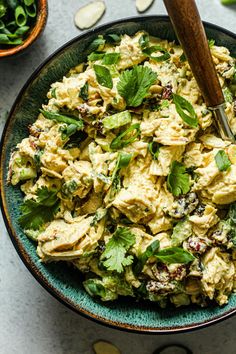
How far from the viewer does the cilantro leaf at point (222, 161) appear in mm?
2217

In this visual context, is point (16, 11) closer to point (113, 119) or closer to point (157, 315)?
point (113, 119)

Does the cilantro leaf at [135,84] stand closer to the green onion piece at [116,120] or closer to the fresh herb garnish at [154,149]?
the green onion piece at [116,120]

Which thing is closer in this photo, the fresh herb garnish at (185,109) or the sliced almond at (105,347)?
the fresh herb garnish at (185,109)

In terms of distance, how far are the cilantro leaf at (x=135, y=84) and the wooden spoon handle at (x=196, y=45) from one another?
0.18 meters

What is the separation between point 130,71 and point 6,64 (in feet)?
2.68

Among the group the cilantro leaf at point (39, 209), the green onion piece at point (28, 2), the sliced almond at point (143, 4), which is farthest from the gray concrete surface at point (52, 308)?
the cilantro leaf at point (39, 209)

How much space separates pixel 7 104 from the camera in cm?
288

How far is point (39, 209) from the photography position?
239 cm

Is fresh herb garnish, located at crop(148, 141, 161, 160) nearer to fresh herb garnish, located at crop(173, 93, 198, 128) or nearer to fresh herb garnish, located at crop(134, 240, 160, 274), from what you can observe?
fresh herb garnish, located at crop(173, 93, 198, 128)

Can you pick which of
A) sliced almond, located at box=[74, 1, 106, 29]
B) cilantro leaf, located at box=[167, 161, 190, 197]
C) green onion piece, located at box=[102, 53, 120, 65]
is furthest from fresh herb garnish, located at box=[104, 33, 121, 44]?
cilantro leaf, located at box=[167, 161, 190, 197]

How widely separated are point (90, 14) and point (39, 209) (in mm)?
1039

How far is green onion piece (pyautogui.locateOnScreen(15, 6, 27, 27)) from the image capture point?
2750mm

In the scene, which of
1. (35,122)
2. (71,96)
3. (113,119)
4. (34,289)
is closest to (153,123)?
(113,119)

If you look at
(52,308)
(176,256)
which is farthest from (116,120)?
(52,308)
